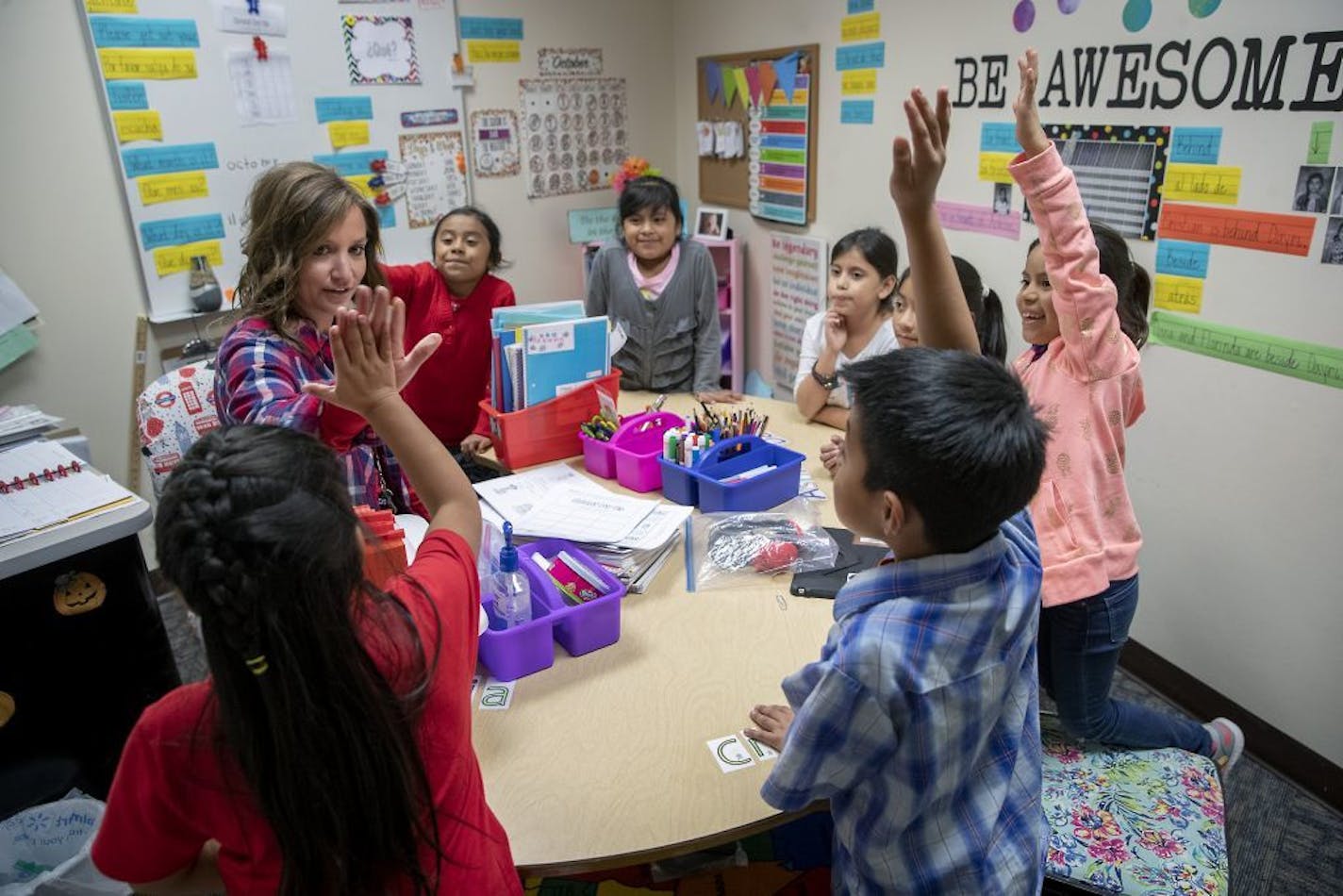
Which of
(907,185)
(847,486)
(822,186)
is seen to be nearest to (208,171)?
(822,186)

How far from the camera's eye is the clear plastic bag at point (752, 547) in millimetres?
1637

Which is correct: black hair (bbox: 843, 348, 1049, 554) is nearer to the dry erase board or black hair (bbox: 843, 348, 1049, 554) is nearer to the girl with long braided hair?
the girl with long braided hair

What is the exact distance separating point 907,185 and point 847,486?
50cm

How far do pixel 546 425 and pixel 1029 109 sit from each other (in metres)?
1.28

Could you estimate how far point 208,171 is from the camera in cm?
292

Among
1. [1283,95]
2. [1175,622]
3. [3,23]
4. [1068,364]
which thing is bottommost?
[1175,622]

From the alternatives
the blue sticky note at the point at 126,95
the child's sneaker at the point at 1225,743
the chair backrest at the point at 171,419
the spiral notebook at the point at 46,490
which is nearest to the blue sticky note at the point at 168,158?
the blue sticky note at the point at 126,95

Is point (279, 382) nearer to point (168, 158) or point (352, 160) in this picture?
point (168, 158)

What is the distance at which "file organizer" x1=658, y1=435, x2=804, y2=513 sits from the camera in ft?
5.95

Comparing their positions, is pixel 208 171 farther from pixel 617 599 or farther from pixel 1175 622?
pixel 1175 622

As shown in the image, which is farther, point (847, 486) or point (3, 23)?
point (3, 23)

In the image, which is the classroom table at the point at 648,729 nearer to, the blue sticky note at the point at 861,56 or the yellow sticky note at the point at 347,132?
the blue sticky note at the point at 861,56

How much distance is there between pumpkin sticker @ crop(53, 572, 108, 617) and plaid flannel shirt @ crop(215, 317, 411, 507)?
48cm

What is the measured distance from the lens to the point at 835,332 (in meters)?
2.48
